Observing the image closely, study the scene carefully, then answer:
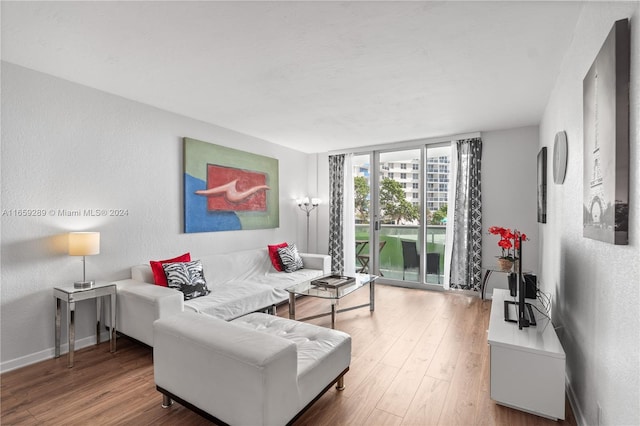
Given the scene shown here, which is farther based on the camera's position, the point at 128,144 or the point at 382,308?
the point at 382,308

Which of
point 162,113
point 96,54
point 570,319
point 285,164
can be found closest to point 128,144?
point 162,113

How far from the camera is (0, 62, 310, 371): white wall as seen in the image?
8.16 feet

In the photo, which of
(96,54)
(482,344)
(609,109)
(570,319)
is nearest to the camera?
(609,109)

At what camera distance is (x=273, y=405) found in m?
1.52

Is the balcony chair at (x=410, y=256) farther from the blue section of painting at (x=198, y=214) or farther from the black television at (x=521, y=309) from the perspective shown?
the blue section of painting at (x=198, y=214)

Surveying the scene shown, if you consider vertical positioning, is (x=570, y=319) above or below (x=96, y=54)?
below

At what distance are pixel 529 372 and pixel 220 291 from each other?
2.86 meters

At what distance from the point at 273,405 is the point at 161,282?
210 cm

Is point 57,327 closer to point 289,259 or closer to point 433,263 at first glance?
point 289,259

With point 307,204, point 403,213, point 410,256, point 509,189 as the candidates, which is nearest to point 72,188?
point 307,204

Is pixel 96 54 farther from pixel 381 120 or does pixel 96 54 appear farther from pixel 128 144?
pixel 381 120

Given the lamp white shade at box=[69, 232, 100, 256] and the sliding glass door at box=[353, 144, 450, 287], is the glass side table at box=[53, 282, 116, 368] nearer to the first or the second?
the lamp white shade at box=[69, 232, 100, 256]

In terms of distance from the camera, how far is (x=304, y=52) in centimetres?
229

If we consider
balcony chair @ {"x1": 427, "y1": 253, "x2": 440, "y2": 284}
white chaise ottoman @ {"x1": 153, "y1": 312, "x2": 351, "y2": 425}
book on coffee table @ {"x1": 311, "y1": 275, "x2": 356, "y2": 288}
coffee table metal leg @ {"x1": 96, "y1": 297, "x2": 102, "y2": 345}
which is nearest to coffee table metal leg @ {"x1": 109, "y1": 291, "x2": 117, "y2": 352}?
coffee table metal leg @ {"x1": 96, "y1": 297, "x2": 102, "y2": 345}
